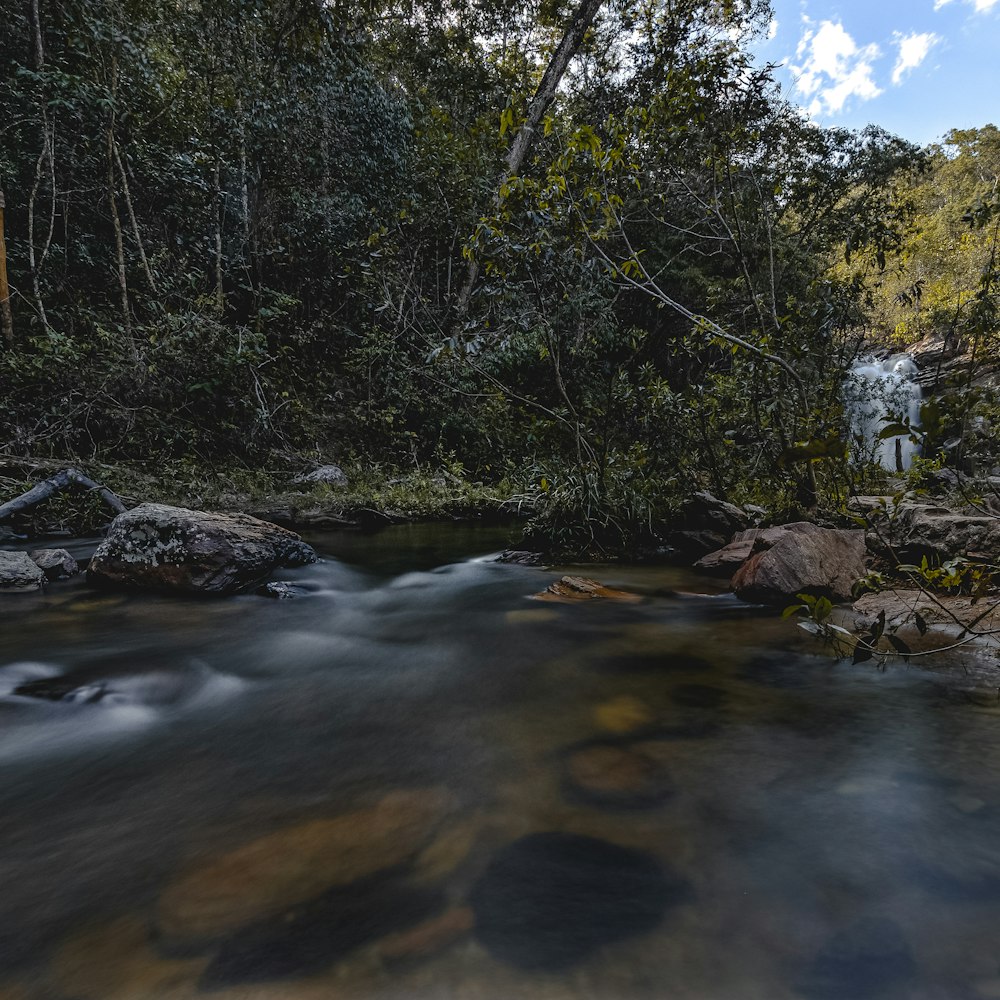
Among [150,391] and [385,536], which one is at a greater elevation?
[150,391]

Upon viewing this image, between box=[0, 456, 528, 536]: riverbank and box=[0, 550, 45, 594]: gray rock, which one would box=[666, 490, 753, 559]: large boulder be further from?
box=[0, 550, 45, 594]: gray rock

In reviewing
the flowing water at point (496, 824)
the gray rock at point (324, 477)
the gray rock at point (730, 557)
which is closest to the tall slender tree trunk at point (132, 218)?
the gray rock at point (324, 477)

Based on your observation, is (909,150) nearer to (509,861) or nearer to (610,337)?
(610,337)

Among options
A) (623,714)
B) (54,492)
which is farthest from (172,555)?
(623,714)

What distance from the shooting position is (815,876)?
60.4 inches

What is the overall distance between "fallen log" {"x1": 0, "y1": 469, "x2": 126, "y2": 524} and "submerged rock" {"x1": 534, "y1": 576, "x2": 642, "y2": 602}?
514 cm

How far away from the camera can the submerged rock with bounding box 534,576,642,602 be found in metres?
4.66

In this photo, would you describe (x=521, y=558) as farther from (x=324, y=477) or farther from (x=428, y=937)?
(x=428, y=937)

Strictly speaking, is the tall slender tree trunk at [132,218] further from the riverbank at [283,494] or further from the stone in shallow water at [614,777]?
the stone in shallow water at [614,777]

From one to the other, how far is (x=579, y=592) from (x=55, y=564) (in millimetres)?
4700

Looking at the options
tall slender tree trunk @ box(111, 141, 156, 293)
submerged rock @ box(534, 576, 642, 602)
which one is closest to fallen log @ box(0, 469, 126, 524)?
tall slender tree trunk @ box(111, 141, 156, 293)

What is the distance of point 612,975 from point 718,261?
52.4 ft

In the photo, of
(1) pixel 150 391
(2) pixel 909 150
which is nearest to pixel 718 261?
(2) pixel 909 150

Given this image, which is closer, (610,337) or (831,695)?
(831,695)
